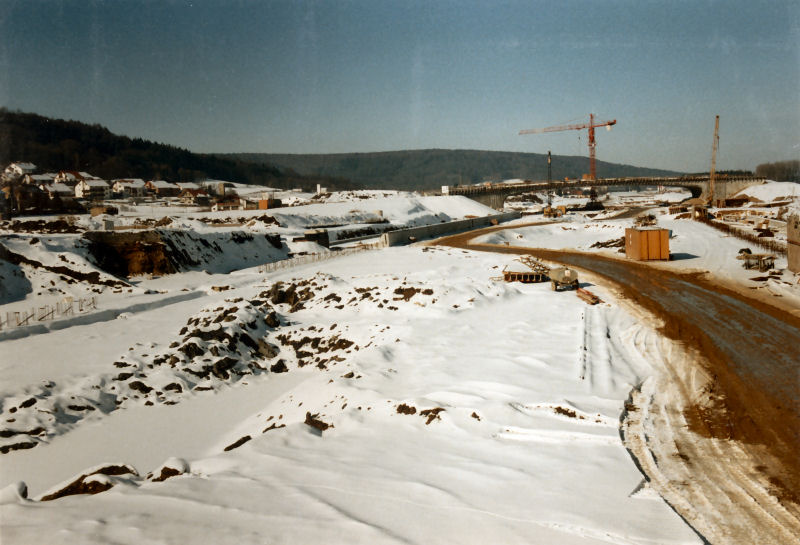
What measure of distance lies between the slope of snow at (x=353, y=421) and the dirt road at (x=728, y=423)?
642mm

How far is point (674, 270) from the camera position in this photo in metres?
31.3

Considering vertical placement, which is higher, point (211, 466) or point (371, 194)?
point (371, 194)

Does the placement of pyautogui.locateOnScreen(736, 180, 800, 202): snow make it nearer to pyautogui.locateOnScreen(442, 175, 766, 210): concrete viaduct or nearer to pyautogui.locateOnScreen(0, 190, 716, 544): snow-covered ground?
pyautogui.locateOnScreen(442, 175, 766, 210): concrete viaduct

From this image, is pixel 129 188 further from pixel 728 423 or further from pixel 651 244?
pixel 728 423

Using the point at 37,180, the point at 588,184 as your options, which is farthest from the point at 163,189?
the point at 588,184

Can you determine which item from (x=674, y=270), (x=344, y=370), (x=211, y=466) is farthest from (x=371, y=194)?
(x=211, y=466)

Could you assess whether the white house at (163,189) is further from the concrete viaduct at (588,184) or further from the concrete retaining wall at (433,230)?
the concrete retaining wall at (433,230)

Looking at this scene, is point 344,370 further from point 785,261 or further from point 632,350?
point 785,261

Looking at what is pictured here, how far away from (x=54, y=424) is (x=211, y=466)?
9.16 m

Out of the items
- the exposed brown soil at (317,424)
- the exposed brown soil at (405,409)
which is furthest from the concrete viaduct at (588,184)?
the exposed brown soil at (317,424)

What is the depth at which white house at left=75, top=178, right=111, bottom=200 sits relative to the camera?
332 ft

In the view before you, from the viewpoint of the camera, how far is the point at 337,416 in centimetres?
1332

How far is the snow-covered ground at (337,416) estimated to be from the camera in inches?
294

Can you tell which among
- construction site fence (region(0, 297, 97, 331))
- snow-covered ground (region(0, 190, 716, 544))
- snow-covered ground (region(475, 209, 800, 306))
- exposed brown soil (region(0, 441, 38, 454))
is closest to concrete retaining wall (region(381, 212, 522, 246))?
snow-covered ground (region(475, 209, 800, 306))
